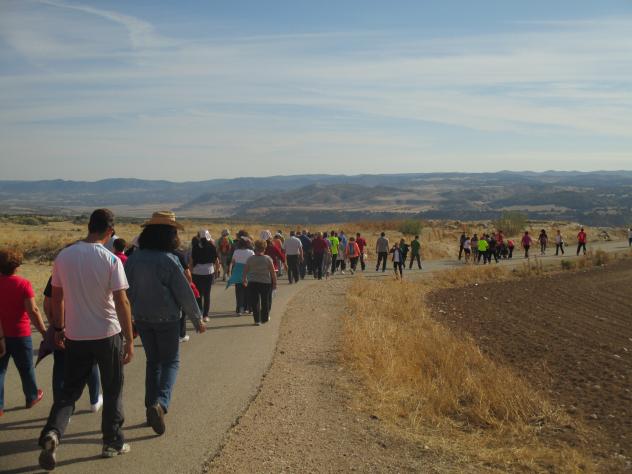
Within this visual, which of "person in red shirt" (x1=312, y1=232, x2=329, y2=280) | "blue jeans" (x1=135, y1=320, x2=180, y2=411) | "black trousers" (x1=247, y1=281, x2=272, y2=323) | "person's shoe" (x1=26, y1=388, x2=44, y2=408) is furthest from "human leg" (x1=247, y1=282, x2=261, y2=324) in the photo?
"person in red shirt" (x1=312, y1=232, x2=329, y2=280)

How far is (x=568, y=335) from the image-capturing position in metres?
17.6

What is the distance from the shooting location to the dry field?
752 centimetres

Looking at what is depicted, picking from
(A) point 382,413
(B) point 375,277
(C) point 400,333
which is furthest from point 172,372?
(B) point 375,277

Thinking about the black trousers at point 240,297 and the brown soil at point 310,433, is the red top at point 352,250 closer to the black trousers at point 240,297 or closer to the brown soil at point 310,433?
the black trousers at point 240,297

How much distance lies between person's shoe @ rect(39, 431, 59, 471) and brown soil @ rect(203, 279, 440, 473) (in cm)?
119

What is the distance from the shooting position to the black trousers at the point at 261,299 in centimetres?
1288

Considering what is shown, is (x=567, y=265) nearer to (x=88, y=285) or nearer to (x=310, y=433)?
(x=310, y=433)

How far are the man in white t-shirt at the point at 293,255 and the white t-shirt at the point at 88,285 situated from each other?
50.9 ft

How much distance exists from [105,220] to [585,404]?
8.76 metres

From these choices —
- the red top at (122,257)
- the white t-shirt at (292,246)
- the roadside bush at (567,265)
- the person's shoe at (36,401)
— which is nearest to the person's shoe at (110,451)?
the person's shoe at (36,401)

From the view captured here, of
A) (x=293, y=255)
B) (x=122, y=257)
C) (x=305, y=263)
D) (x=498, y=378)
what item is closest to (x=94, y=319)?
(x=122, y=257)

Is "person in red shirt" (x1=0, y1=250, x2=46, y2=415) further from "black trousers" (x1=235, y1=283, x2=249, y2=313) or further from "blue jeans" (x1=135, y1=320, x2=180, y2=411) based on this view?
"black trousers" (x1=235, y1=283, x2=249, y2=313)

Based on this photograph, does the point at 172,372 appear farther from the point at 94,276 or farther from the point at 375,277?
the point at 375,277

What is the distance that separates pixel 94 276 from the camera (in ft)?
18.0
